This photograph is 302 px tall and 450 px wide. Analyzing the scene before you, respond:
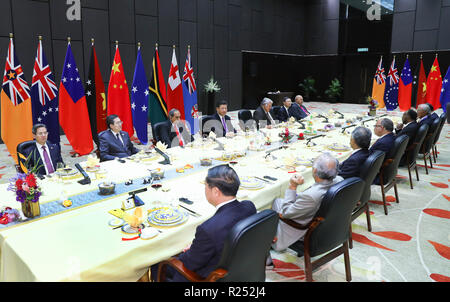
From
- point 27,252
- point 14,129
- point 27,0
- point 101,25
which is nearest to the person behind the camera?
point 27,252

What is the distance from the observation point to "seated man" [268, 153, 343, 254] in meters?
2.66

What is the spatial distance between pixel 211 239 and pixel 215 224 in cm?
8

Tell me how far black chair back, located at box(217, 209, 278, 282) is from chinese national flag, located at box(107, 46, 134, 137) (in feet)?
18.4

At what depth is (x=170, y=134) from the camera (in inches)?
212

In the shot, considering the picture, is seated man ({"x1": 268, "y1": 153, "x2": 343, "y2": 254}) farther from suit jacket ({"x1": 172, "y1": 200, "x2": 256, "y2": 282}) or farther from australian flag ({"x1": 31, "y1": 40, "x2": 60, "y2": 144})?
australian flag ({"x1": 31, "y1": 40, "x2": 60, "y2": 144})

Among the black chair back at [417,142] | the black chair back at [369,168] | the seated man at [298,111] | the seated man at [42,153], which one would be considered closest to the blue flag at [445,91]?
the seated man at [298,111]

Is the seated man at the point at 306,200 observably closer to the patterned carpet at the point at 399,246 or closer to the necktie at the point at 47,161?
the patterned carpet at the point at 399,246

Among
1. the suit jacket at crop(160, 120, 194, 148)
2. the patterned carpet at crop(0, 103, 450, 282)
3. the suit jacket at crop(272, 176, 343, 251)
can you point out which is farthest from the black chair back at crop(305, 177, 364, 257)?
the suit jacket at crop(160, 120, 194, 148)

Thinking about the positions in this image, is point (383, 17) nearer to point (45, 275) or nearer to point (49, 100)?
point (49, 100)

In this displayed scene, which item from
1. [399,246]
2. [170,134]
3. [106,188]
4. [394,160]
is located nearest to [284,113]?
[170,134]

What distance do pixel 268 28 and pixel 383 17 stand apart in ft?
18.3

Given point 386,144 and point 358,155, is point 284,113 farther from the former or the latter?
point 358,155

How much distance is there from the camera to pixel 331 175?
269 centimetres

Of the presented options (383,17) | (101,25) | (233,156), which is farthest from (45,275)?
(383,17)
